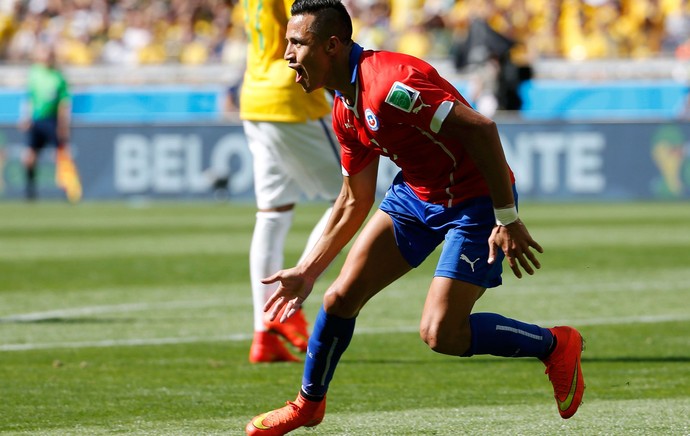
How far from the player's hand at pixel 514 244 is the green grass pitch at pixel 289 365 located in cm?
80

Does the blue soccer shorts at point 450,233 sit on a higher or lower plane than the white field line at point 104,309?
higher

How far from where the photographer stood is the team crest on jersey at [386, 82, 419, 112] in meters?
4.73

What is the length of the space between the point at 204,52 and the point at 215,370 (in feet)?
69.8

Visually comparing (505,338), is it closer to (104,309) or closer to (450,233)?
(450,233)

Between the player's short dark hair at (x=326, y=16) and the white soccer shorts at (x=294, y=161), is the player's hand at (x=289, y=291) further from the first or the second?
the white soccer shorts at (x=294, y=161)

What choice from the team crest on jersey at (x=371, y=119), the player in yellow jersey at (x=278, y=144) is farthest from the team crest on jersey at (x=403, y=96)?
the player in yellow jersey at (x=278, y=144)

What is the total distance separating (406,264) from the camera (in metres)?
5.40

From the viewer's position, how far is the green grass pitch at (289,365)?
18.4ft

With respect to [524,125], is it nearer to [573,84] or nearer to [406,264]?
[573,84]

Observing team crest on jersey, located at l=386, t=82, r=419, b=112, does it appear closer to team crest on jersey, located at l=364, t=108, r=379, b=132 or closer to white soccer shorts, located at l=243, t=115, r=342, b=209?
team crest on jersey, located at l=364, t=108, r=379, b=132

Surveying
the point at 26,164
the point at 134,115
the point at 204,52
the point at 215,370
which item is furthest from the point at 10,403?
the point at 204,52

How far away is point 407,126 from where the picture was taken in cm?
496

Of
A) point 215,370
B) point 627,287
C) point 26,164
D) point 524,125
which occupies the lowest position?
point 26,164

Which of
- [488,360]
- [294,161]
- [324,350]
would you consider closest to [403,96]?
[324,350]
